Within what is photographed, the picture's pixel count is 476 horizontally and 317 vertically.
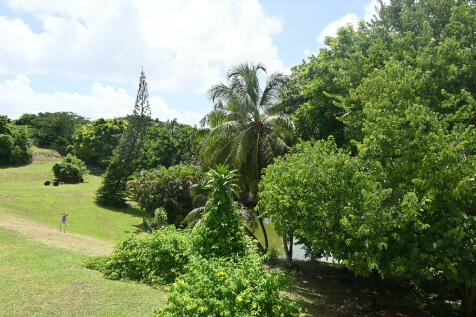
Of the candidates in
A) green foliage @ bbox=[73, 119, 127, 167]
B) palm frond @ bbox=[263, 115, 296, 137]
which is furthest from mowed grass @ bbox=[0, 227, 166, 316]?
green foliage @ bbox=[73, 119, 127, 167]

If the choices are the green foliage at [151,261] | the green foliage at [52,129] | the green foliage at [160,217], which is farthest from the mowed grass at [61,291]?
the green foliage at [52,129]

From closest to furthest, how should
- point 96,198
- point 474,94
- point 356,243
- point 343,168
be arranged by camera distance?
1. point 356,243
2. point 343,168
3. point 474,94
4. point 96,198

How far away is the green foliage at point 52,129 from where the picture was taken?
224ft

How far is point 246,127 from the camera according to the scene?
55.0 ft

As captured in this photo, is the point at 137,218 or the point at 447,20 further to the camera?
the point at 137,218

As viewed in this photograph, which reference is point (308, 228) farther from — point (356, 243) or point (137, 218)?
point (137, 218)

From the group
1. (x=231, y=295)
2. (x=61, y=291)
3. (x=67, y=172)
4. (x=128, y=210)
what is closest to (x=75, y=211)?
(x=128, y=210)

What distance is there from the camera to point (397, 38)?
12.5 meters

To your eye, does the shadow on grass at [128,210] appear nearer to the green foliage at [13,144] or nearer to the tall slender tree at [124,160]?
the tall slender tree at [124,160]

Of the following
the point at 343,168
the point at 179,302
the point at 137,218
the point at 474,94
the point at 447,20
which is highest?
the point at 447,20

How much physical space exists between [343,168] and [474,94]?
5.73 meters

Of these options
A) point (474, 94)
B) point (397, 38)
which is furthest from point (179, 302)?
point (397, 38)

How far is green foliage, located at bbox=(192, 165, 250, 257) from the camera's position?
8.91 m

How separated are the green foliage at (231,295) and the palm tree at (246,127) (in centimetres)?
899
